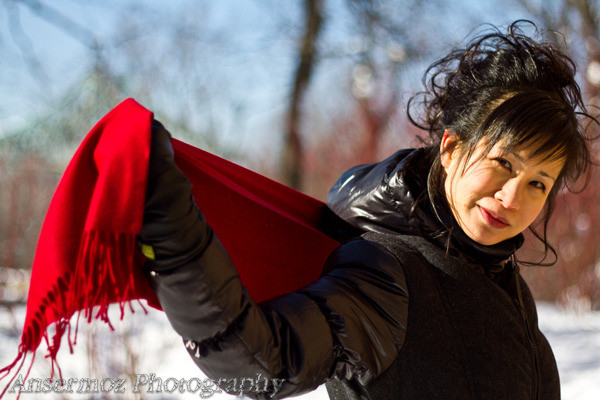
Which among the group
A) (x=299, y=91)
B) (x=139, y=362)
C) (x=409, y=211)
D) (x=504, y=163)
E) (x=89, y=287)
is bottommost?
(x=139, y=362)

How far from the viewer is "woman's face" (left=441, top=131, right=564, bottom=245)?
1378 millimetres

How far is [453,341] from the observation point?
137 cm

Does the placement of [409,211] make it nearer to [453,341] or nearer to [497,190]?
[497,190]

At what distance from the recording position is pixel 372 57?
6809 mm

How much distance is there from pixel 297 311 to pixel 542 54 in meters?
1.01

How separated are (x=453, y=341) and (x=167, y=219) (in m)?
0.78

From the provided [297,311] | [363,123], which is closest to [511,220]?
[297,311]

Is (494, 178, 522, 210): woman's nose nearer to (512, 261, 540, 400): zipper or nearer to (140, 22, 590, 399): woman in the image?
(140, 22, 590, 399): woman

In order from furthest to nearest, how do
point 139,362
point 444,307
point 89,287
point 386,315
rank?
point 139,362 → point 444,307 → point 386,315 → point 89,287

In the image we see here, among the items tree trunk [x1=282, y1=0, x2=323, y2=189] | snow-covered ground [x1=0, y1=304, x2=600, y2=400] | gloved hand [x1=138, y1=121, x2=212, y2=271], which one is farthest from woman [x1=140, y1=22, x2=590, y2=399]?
tree trunk [x1=282, y1=0, x2=323, y2=189]

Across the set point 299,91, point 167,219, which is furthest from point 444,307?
point 299,91

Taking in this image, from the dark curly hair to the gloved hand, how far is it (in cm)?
72

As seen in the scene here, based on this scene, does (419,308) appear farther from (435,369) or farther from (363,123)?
(363,123)

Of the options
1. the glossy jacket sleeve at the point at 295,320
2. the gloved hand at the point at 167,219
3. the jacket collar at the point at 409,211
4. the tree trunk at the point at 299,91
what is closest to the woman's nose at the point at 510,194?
the jacket collar at the point at 409,211
